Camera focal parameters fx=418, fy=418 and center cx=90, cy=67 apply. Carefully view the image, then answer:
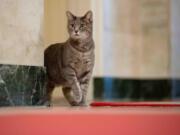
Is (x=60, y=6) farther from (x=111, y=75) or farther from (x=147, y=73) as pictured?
(x=147, y=73)

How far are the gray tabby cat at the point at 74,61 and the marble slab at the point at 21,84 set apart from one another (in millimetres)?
163

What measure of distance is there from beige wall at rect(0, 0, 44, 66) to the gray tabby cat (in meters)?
0.19

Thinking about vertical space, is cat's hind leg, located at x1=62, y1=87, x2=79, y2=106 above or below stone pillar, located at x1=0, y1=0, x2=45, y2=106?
below

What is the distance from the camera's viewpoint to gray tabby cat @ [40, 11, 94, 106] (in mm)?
1867

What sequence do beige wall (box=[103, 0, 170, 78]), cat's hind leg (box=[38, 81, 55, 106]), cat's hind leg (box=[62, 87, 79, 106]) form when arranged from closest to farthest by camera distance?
cat's hind leg (box=[38, 81, 55, 106]) → cat's hind leg (box=[62, 87, 79, 106]) → beige wall (box=[103, 0, 170, 78])

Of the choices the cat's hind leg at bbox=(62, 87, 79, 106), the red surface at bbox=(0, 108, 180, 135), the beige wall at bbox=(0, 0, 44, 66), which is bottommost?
the cat's hind leg at bbox=(62, 87, 79, 106)

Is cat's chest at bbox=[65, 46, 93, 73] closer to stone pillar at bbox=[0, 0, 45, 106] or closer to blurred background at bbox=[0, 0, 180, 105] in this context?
stone pillar at bbox=[0, 0, 45, 106]

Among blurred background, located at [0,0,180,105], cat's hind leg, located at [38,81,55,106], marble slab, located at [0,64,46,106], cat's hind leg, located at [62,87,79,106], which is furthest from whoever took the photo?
blurred background, located at [0,0,180,105]

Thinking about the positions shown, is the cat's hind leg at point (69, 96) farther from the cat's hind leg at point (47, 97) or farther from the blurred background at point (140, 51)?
the blurred background at point (140, 51)

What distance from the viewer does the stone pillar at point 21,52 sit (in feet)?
5.11

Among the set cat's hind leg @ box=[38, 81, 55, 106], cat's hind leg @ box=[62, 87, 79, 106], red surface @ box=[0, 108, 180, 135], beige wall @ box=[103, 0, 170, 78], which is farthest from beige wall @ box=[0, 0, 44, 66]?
beige wall @ box=[103, 0, 170, 78]

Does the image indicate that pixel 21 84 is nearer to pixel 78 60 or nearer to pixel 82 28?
pixel 78 60

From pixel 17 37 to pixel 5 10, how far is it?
0.11 metres

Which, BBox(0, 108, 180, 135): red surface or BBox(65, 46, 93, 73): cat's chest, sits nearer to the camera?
BBox(0, 108, 180, 135): red surface
